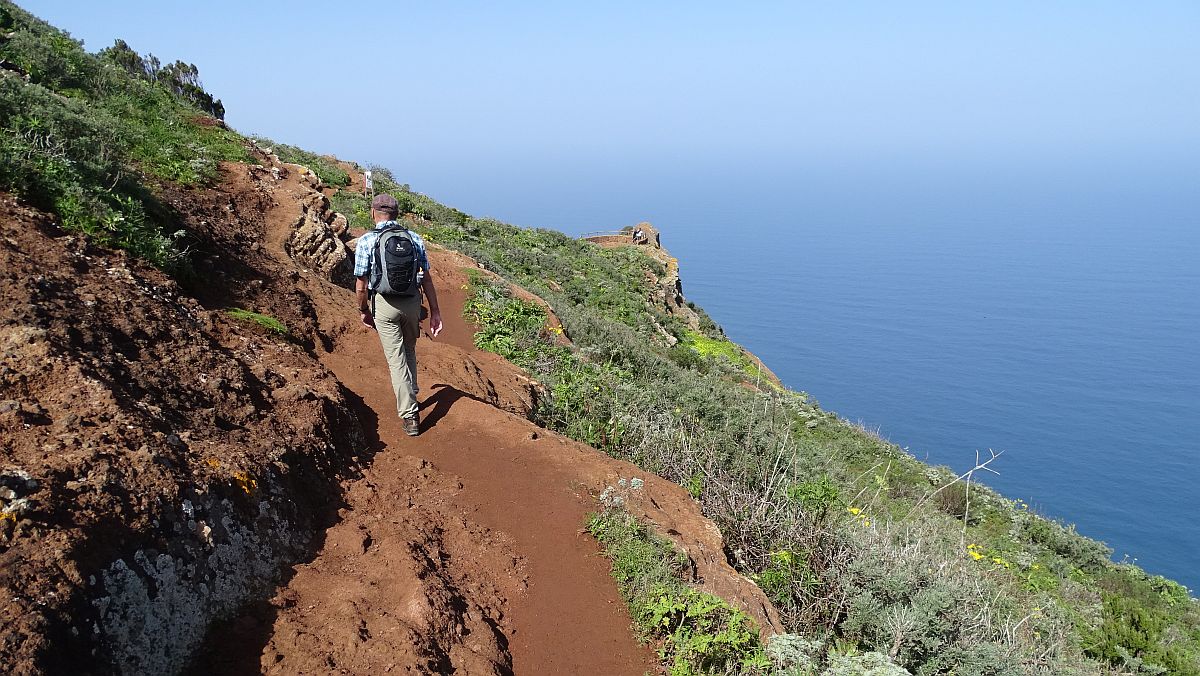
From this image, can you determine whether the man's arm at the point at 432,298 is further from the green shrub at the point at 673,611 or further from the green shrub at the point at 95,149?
the green shrub at the point at 95,149

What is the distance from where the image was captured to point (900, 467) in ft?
52.2

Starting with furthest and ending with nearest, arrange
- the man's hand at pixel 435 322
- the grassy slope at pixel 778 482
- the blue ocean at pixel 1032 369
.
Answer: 1. the blue ocean at pixel 1032 369
2. the man's hand at pixel 435 322
3. the grassy slope at pixel 778 482

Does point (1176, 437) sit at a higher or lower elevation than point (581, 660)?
higher

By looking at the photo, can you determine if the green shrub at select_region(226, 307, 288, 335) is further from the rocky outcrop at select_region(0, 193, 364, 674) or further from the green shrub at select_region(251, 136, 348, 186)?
the green shrub at select_region(251, 136, 348, 186)

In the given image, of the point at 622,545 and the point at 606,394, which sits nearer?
the point at 622,545

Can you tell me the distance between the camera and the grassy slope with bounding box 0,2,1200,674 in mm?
5676

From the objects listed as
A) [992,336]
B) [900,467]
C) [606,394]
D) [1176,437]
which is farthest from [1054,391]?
[606,394]

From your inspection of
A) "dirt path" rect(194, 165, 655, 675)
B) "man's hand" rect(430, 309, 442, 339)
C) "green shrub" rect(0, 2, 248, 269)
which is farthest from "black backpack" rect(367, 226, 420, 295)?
"green shrub" rect(0, 2, 248, 269)

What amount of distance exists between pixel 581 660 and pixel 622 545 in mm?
1067

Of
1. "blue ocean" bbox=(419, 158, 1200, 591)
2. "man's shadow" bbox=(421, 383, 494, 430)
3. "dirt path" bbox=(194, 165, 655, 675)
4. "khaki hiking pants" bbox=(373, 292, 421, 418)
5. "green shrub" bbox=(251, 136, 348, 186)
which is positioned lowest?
"dirt path" bbox=(194, 165, 655, 675)

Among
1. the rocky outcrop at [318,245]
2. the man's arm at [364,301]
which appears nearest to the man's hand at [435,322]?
the man's arm at [364,301]

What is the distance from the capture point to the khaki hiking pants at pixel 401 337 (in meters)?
5.92

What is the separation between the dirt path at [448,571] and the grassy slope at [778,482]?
1.56m

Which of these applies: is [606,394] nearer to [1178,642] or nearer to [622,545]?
[622,545]
